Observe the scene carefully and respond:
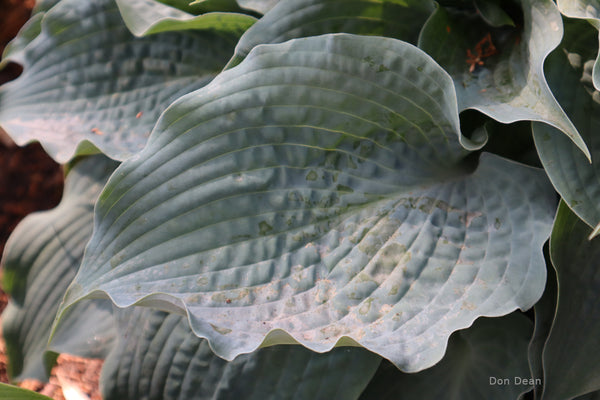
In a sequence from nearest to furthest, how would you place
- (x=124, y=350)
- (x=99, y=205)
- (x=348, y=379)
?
(x=99, y=205)
(x=348, y=379)
(x=124, y=350)

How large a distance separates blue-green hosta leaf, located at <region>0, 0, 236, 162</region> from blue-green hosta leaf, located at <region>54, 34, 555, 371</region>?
29 cm

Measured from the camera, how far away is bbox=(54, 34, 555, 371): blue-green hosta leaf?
0.67 metres

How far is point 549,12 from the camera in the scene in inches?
→ 29.0

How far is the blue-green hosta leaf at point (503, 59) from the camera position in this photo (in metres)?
0.68

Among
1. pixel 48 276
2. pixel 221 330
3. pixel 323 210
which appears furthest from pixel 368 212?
pixel 48 276

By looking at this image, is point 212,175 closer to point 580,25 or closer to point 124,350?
point 124,350

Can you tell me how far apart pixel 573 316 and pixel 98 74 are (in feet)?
2.86

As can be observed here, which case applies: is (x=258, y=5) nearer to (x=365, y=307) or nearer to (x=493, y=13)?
(x=493, y=13)

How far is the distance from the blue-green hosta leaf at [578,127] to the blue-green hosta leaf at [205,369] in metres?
0.35

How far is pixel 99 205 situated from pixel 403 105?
41 centimetres

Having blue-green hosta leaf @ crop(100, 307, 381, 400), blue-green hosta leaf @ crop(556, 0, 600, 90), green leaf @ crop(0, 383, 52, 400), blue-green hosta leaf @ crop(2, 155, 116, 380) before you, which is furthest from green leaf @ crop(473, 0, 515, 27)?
green leaf @ crop(0, 383, 52, 400)

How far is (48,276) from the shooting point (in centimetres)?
110

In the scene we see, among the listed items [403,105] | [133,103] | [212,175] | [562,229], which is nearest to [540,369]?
[562,229]

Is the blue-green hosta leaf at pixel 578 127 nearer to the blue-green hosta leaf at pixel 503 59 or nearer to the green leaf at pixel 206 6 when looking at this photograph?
the blue-green hosta leaf at pixel 503 59
